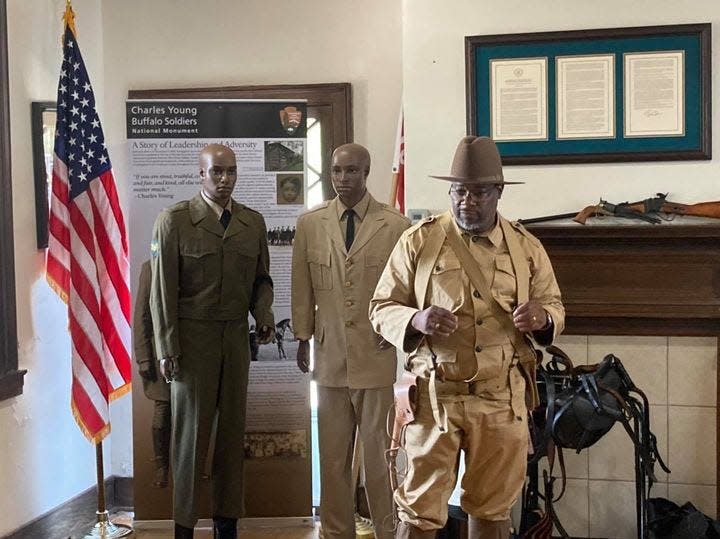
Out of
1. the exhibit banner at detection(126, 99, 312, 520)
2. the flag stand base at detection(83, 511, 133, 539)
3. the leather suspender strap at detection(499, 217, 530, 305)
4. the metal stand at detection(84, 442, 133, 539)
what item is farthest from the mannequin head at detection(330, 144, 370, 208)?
the flag stand base at detection(83, 511, 133, 539)

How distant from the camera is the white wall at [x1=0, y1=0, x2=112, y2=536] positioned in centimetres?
319

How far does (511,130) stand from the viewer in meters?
3.07

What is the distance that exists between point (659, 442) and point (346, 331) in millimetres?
1252

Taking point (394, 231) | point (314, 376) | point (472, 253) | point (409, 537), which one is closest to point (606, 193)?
point (394, 231)

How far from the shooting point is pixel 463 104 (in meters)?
3.12

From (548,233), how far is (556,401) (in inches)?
25.3

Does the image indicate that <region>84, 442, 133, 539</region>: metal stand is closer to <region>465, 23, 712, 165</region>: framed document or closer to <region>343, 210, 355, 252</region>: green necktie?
<region>343, 210, 355, 252</region>: green necktie

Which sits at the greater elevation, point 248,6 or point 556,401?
point 248,6

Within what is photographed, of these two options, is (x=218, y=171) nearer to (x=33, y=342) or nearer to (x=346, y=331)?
(x=346, y=331)

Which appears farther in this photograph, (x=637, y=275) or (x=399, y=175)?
(x=399, y=175)

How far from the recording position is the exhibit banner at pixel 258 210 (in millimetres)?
3359

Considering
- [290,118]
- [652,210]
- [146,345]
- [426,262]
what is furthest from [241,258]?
[652,210]

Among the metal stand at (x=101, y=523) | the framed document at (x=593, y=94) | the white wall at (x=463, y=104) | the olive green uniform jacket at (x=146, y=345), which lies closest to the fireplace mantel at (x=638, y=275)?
the white wall at (x=463, y=104)

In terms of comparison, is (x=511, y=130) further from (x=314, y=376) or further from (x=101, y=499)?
(x=101, y=499)
